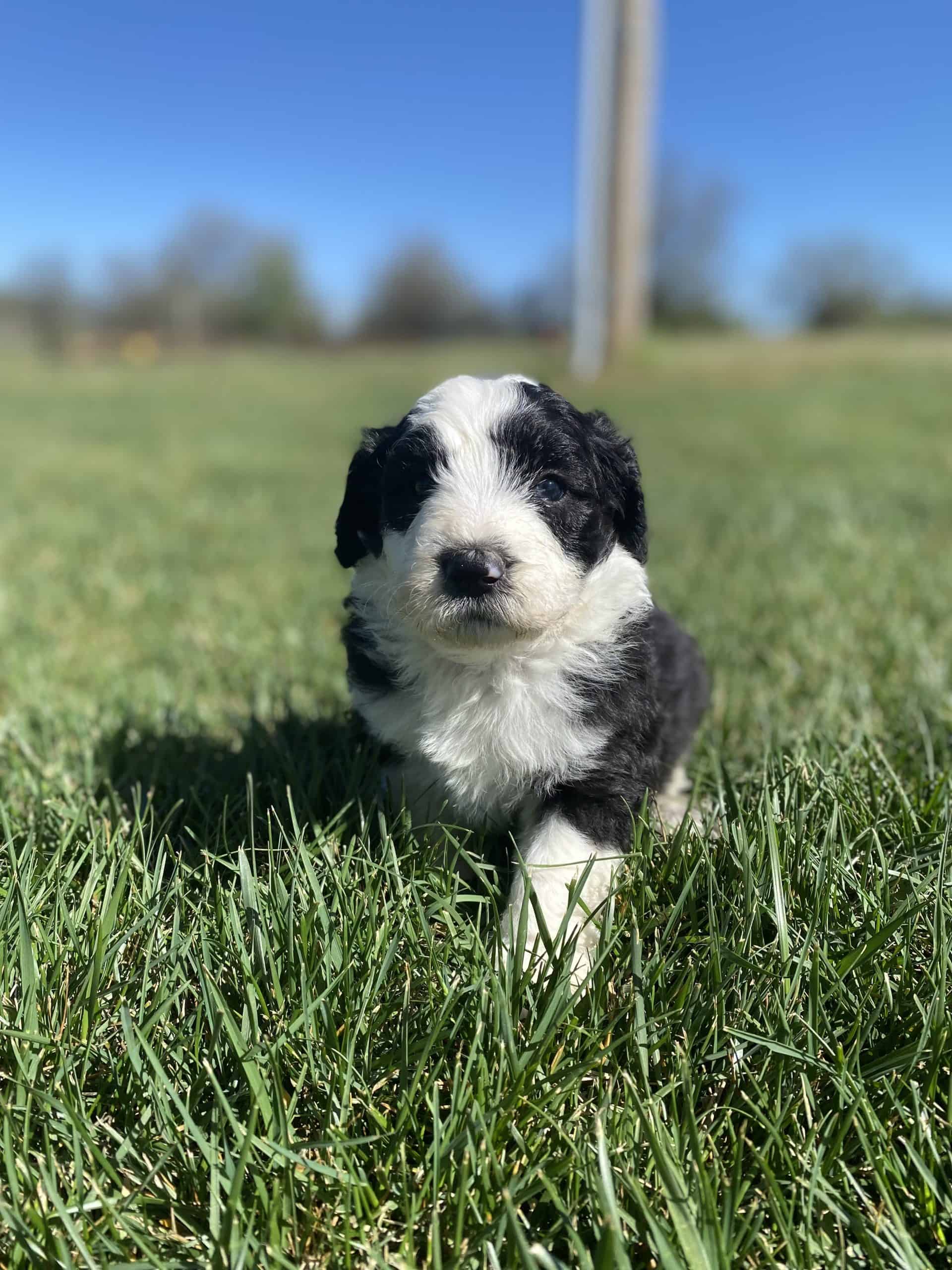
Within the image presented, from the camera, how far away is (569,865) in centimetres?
229

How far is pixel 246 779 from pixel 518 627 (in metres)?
1.23

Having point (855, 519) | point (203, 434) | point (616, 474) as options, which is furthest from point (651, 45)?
point (616, 474)

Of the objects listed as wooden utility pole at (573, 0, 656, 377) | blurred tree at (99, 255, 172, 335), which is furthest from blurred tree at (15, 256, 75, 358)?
wooden utility pole at (573, 0, 656, 377)

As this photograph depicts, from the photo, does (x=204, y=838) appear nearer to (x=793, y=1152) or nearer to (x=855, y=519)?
(x=793, y=1152)

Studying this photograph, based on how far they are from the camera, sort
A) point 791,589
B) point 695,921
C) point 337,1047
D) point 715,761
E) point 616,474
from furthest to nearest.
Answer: point 791,589, point 715,761, point 616,474, point 695,921, point 337,1047

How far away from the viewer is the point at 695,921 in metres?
2.29

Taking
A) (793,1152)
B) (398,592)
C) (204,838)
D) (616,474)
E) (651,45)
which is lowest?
(793,1152)

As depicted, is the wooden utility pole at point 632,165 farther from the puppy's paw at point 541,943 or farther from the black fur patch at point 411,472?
the puppy's paw at point 541,943

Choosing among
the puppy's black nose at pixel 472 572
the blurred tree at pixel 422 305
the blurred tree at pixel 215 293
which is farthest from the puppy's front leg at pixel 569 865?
the blurred tree at pixel 215 293

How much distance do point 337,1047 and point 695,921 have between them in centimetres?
90

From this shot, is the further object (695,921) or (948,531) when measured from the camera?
(948,531)

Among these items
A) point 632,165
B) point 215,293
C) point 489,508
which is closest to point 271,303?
point 215,293

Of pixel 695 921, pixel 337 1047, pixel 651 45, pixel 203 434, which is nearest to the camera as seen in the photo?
pixel 337 1047

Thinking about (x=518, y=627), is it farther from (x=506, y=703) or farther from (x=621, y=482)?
(x=621, y=482)
